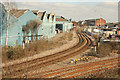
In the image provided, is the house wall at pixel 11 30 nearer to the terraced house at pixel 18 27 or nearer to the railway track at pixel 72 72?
the terraced house at pixel 18 27

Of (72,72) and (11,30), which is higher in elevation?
(11,30)

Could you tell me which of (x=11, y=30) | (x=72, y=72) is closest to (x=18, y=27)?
(x=11, y=30)

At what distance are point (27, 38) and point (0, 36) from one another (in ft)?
13.8

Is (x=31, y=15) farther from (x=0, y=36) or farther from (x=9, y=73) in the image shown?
(x=9, y=73)

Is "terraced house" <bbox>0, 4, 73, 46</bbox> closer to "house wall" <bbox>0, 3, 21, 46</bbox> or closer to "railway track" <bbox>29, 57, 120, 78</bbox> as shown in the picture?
"house wall" <bbox>0, 3, 21, 46</bbox>

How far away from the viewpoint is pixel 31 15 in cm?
1816

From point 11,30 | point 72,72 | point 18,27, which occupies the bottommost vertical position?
point 72,72

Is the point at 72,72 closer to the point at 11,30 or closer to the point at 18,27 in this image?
the point at 11,30

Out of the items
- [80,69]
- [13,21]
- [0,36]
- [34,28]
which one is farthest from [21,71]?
[34,28]

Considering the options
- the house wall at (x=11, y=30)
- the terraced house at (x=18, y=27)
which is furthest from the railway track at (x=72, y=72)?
the house wall at (x=11, y=30)

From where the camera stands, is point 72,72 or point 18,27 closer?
point 72,72

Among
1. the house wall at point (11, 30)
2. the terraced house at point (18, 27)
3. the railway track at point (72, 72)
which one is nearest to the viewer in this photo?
the railway track at point (72, 72)

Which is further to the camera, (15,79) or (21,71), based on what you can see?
(21,71)

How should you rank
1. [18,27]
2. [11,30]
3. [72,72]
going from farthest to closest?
1. [18,27]
2. [11,30]
3. [72,72]
